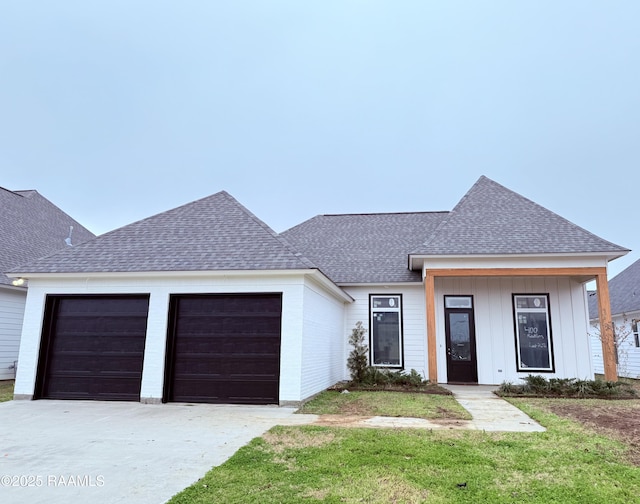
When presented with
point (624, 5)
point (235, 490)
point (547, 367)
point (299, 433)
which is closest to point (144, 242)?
point (299, 433)

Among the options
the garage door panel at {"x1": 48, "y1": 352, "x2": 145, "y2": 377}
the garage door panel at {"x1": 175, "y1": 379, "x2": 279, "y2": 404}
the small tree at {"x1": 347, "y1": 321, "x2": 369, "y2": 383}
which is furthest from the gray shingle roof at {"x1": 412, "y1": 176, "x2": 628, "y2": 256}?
the garage door panel at {"x1": 48, "y1": 352, "x2": 145, "y2": 377}

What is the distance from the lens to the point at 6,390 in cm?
1026

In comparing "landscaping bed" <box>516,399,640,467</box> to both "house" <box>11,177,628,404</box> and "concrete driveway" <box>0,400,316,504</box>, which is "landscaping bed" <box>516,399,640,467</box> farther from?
"concrete driveway" <box>0,400,316,504</box>

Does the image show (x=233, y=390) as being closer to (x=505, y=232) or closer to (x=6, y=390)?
(x=6, y=390)

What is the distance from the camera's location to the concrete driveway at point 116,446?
141 inches

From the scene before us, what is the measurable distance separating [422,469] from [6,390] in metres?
10.8

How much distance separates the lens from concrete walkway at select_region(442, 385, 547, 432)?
6141 mm

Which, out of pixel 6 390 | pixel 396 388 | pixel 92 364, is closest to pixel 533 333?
pixel 396 388

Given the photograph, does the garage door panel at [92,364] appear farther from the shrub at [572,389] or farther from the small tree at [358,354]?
the shrub at [572,389]

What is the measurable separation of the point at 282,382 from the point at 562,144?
26.9 m

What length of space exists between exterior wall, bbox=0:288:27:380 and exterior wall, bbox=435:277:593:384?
12.9 metres

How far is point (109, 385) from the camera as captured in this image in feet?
28.8

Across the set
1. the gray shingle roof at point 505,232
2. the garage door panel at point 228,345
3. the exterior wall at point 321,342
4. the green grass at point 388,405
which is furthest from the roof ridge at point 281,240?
the gray shingle roof at point 505,232

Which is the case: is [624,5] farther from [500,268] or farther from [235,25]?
[235,25]
